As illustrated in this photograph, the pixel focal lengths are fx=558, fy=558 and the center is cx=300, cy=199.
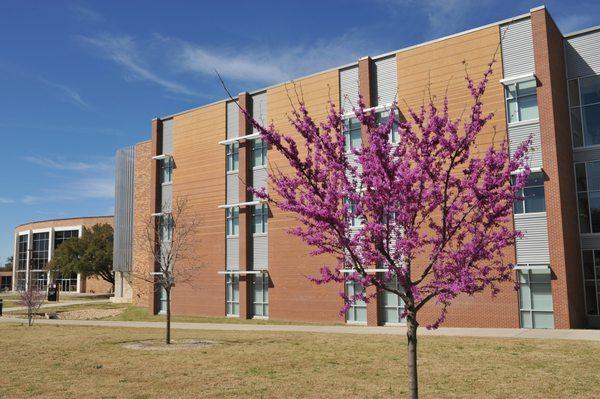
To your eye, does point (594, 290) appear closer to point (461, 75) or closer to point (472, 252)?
point (461, 75)

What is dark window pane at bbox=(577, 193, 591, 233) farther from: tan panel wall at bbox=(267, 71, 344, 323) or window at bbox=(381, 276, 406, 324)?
tan panel wall at bbox=(267, 71, 344, 323)

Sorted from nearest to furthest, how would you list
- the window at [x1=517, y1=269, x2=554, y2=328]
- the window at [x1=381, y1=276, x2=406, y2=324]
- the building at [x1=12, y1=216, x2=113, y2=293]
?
the window at [x1=517, y1=269, x2=554, y2=328], the window at [x1=381, y1=276, x2=406, y2=324], the building at [x1=12, y1=216, x2=113, y2=293]

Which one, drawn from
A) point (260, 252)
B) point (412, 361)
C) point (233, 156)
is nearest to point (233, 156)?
point (233, 156)

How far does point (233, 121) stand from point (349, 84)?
937 cm

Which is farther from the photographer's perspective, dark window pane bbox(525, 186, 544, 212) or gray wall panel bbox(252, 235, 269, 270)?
gray wall panel bbox(252, 235, 269, 270)

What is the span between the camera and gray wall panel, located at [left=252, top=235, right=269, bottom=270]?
33812mm

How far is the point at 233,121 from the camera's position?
3703 centimetres

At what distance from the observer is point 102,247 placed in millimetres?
69000

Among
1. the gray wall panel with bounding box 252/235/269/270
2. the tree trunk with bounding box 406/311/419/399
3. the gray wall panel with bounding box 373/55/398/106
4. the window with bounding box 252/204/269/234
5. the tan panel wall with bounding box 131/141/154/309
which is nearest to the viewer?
the tree trunk with bounding box 406/311/419/399

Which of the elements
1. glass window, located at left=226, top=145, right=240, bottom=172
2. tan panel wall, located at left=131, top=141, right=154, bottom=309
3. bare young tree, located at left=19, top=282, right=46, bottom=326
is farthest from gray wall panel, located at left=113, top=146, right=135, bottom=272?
bare young tree, located at left=19, top=282, right=46, bottom=326

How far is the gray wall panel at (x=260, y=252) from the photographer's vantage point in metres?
33.8

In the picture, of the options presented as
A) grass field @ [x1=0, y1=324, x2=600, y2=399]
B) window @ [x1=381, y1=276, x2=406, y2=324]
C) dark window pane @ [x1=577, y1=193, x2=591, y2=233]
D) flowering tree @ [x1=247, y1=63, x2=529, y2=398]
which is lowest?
grass field @ [x1=0, y1=324, x2=600, y2=399]

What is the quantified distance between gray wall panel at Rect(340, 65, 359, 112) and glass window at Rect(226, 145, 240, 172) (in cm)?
849

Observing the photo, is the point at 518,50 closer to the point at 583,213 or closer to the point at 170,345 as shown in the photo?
the point at 583,213
